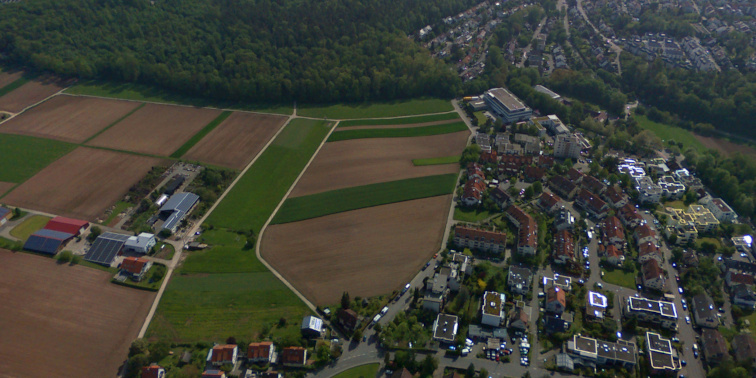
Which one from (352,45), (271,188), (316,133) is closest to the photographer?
(271,188)

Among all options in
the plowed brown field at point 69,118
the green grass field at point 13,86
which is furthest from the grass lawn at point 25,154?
the green grass field at point 13,86

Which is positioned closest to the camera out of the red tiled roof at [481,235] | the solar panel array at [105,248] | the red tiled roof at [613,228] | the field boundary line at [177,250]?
the field boundary line at [177,250]

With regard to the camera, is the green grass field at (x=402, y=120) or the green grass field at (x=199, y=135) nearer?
the green grass field at (x=199, y=135)

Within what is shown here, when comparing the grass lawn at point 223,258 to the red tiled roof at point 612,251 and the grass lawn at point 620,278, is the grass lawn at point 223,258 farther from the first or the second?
the red tiled roof at point 612,251

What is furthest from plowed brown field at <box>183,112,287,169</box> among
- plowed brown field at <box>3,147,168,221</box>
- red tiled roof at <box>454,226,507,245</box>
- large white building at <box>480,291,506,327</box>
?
large white building at <box>480,291,506,327</box>

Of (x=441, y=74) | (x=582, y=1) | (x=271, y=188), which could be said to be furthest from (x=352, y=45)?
(x=582, y=1)

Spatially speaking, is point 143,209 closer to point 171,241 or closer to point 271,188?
point 171,241

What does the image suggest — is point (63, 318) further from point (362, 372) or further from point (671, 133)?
point (671, 133)
